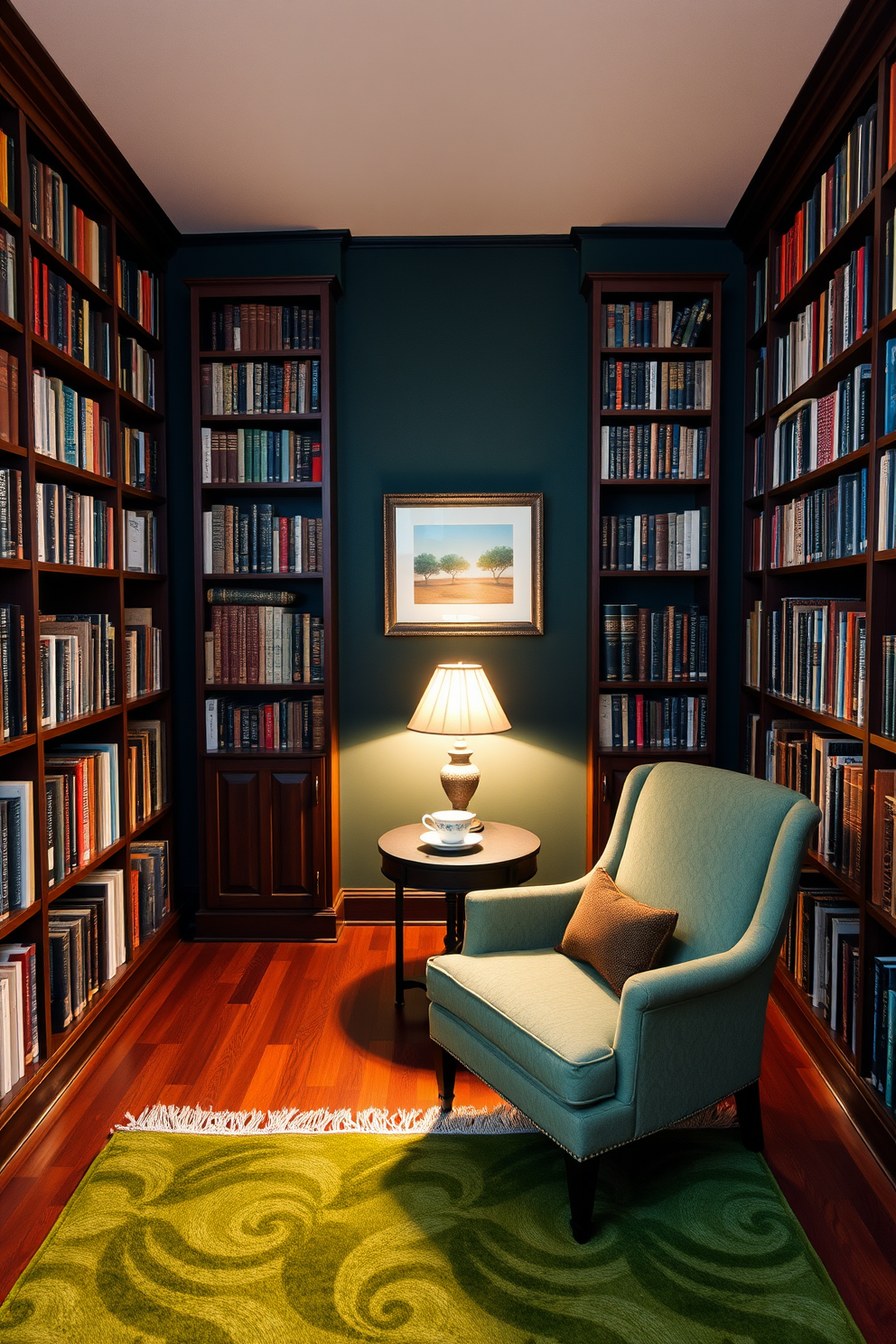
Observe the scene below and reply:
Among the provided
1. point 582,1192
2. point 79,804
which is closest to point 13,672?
point 79,804

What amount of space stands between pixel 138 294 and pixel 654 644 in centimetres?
240

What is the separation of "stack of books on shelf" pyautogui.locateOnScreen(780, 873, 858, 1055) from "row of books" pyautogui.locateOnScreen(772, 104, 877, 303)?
6.47ft

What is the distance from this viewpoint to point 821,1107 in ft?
8.03

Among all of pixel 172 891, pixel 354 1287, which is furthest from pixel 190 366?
pixel 354 1287

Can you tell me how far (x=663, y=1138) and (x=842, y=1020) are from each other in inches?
26.0

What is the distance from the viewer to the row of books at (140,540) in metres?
3.28

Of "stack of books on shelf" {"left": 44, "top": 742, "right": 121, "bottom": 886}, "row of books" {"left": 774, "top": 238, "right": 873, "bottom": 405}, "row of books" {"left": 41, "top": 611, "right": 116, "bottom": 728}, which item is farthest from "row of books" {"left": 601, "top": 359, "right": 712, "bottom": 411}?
"stack of books on shelf" {"left": 44, "top": 742, "right": 121, "bottom": 886}

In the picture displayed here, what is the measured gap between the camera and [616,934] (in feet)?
7.23

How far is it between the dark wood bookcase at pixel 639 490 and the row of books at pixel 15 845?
2.07 meters

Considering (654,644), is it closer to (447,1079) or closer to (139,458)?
(447,1079)

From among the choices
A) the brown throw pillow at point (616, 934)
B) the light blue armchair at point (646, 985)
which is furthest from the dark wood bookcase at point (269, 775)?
the brown throw pillow at point (616, 934)

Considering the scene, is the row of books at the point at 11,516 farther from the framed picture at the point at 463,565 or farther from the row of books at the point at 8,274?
the framed picture at the point at 463,565

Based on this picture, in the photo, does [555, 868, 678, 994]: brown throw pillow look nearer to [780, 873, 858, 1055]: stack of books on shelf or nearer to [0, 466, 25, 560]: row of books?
[780, 873, 858, 1055]: stack of books on shelf

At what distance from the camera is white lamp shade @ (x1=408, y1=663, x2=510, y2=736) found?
312 cm
